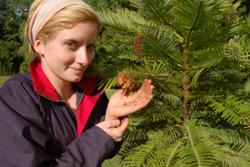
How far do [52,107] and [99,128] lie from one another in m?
0.19

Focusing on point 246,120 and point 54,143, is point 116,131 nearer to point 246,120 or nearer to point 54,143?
point 54,143

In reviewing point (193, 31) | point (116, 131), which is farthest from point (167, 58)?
point (116, 131)

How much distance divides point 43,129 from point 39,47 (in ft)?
1.08

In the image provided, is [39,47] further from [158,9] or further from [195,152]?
[195,152]

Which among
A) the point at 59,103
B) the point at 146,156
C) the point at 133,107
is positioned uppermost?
the point at 133,107

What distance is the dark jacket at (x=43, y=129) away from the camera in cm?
148

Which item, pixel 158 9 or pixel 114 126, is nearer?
pixel 114 126

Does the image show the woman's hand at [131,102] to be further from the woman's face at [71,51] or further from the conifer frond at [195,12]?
the conifer frond at [195,12]

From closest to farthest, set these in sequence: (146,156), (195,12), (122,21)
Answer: (195,12) → (146,156) → (122,21)

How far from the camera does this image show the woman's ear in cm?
172

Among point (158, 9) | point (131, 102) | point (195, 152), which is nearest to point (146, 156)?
point (195, 152)

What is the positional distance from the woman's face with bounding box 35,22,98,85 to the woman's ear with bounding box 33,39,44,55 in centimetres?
2

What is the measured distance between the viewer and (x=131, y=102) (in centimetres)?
158

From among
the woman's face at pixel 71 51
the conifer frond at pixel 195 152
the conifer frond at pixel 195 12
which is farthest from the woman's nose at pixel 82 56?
the conifer frond at pixel 195 152
